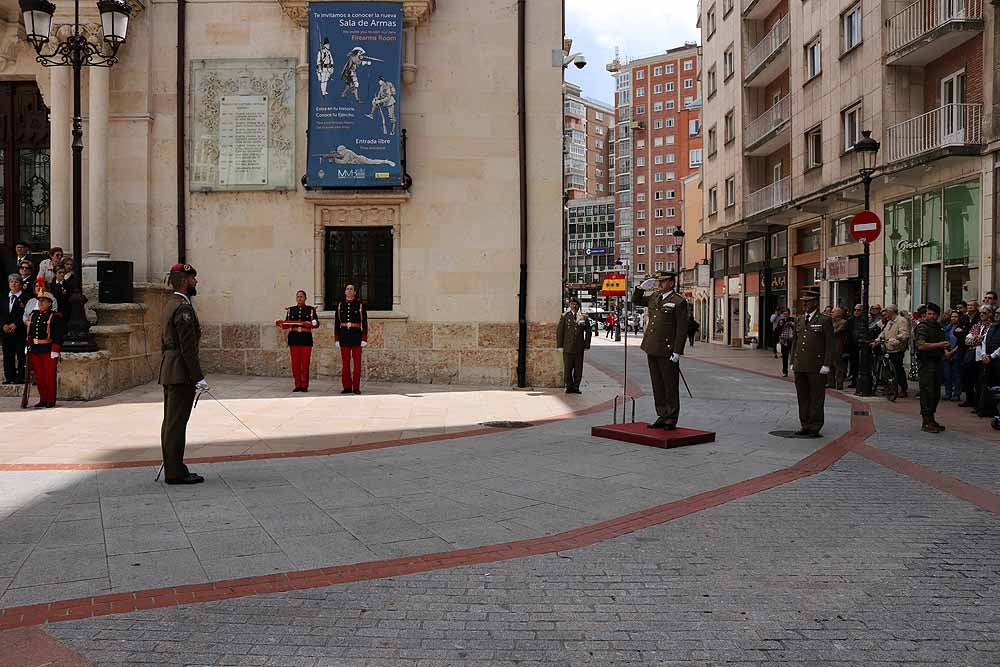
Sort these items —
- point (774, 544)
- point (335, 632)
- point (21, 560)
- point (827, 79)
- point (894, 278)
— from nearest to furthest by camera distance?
point (335, 632)
point (21, 560)
point (774, 544)
point (894, 278)
point (827, 79)

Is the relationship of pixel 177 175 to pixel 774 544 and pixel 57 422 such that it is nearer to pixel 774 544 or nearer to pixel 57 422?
pixel 57 422

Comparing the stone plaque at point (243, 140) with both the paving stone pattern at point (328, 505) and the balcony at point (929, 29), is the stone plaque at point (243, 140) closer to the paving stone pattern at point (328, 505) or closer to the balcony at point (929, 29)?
the paving stone pattern at point (328, 505)

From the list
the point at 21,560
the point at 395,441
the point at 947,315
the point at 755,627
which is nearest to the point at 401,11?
the point at 395,441

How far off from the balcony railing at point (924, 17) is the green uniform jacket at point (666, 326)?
43.8 ft

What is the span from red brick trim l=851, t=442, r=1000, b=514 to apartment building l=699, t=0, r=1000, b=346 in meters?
8.63

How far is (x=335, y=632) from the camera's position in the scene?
157 inches

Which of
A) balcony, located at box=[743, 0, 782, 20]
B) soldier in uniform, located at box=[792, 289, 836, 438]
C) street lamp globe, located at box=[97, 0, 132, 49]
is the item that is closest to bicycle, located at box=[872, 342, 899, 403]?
soldier in uniform, located at box=[792, 289, 836, 438]

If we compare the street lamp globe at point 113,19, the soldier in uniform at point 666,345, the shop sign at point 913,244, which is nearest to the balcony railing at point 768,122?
the shop sign at point 913,244

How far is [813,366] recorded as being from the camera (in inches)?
413

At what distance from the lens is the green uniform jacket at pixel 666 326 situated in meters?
9.86

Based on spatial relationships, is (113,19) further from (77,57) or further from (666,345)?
(666,345)

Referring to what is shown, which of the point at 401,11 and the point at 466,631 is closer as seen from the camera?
the point at 466,631

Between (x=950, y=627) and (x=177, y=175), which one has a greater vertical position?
(x=177, y=175)

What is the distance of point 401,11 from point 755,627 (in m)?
14.5
